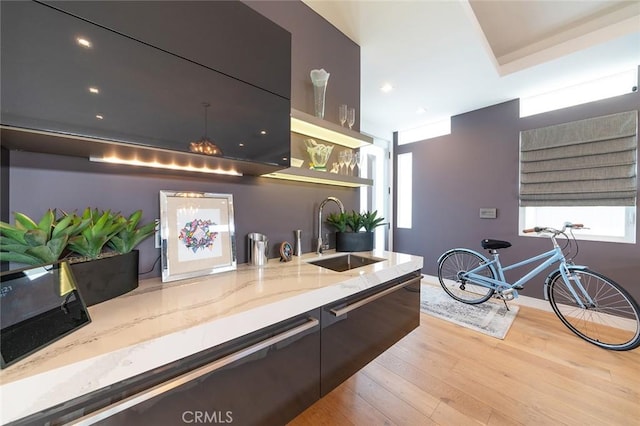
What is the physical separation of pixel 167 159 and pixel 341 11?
5.79 ft

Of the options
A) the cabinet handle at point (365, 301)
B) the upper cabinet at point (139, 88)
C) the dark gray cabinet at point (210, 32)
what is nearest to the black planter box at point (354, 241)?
the cabinet handle at point (365, 301)

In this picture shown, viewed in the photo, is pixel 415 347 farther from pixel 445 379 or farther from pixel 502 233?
pixel 502 233

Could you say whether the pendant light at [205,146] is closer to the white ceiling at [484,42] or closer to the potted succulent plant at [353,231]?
the potted succulent plant at [353,231]

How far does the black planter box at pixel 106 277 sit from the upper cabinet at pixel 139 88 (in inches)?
17.0

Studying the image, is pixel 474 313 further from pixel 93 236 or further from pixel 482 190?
pixel 93 236

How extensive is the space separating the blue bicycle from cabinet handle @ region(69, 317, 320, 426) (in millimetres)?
2775

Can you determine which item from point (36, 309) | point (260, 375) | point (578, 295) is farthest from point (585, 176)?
point (36, 309)

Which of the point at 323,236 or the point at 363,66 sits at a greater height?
the point at 363,66

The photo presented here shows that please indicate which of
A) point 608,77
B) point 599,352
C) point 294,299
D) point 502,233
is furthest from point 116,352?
point 608,77

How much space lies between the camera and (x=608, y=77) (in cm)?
247

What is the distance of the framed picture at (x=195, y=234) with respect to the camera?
113 centimetres

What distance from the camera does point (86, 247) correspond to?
2.72 feet

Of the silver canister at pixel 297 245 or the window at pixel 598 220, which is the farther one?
the window at pixel 598 220

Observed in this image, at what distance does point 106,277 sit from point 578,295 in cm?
383
